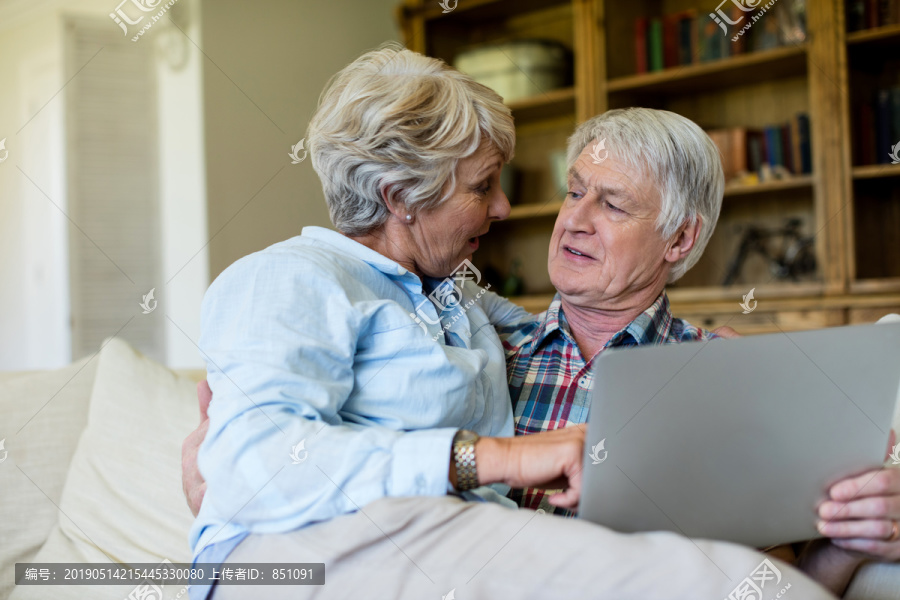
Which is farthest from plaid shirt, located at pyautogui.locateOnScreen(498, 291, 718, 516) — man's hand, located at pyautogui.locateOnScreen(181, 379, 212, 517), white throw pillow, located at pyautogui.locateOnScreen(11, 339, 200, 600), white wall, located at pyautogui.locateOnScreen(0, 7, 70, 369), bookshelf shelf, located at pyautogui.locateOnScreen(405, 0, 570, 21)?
white wall, located at pyautogui.locateOnScreen(0, 7, 70, 369)

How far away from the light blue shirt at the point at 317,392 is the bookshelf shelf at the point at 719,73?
224 cm

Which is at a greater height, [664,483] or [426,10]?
→ [426,10]

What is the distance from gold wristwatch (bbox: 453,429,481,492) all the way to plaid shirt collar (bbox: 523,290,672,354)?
0.56 meters

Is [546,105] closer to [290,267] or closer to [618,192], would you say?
[618,192]

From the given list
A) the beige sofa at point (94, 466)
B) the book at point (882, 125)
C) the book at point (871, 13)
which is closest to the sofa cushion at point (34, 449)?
the beige sofa at point (94, 466)

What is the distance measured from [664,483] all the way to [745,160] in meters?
2.43

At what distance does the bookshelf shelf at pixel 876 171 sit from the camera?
2.69 meters

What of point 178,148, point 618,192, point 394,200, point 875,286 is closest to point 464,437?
point 394,200

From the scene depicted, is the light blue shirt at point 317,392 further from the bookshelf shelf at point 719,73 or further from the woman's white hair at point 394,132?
the bookshelf shelf at point 719,73

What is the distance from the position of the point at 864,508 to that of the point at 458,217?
0.67 metres

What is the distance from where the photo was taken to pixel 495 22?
12.3 feet

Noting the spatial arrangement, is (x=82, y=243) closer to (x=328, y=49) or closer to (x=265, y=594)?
(x=328, y=49)

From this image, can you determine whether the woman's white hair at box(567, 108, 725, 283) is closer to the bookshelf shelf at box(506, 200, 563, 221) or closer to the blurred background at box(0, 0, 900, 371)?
the blurred background at box(0, 0, 900, 371)

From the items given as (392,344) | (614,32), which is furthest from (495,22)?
(392,344)
